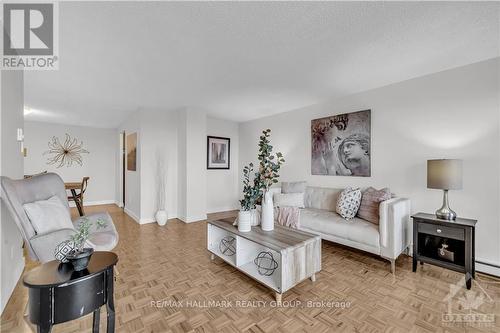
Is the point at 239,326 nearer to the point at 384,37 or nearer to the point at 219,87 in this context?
the point at 384,37

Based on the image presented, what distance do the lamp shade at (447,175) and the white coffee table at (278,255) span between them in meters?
1.41

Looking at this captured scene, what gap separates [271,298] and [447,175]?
214 cm

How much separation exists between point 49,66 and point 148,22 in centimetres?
168

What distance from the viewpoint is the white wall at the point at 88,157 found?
220 inches

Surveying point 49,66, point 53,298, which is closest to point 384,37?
point 53,298

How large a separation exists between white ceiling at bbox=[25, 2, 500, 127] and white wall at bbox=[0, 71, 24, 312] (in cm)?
56

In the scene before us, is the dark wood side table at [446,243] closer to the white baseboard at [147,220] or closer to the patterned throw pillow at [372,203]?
the patterned throw pillow at [372,203]

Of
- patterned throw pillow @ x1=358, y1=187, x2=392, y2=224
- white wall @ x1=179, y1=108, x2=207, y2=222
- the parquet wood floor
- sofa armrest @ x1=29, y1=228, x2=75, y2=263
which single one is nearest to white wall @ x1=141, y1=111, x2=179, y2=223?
white wall @ x1=179, y1=108, x2=207, y2=222

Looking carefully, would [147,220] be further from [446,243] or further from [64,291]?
[446,243]

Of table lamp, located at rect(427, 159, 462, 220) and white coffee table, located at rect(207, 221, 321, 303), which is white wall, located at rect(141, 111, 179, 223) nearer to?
white coffee table, located at rect(207, 221, 321, 303)

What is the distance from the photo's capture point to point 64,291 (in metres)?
1.05

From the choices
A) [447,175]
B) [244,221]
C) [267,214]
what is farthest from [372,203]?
[244,221]

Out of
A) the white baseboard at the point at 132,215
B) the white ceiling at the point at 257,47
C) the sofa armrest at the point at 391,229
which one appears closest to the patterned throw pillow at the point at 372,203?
the sofa armrest at the point at 391,229

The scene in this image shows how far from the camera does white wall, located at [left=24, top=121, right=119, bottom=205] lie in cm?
559
